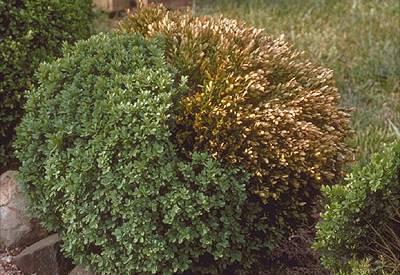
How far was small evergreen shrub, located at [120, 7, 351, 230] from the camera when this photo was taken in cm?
351

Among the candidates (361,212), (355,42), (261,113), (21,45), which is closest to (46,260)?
(21,45)

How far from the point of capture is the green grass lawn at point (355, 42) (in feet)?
18.1

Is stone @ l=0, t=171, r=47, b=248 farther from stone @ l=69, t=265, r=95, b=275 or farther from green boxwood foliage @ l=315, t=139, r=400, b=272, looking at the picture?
green boxwood foliage @ l=315, t=139, r=400, b=272

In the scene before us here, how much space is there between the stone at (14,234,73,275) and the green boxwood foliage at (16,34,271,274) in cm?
25

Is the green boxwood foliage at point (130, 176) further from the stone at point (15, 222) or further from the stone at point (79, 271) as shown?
the stone at point (15, 222)

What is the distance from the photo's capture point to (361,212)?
332cm

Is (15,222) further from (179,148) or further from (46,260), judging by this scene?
(179,148)

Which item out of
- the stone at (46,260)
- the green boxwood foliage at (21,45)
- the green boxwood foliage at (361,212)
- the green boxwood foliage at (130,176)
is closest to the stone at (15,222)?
the stone at (46,260)

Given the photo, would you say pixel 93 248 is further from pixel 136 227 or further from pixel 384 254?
pixel 384 254

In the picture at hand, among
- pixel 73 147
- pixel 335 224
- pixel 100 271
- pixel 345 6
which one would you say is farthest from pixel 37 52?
pixel 345 6

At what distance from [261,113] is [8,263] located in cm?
156

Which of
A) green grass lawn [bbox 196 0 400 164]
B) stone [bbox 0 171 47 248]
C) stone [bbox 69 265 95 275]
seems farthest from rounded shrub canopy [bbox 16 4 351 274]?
green grass lawn [bbox 196 0 400 164]

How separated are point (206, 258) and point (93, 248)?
502 mm

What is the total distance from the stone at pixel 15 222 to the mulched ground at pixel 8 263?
30 millimetres
